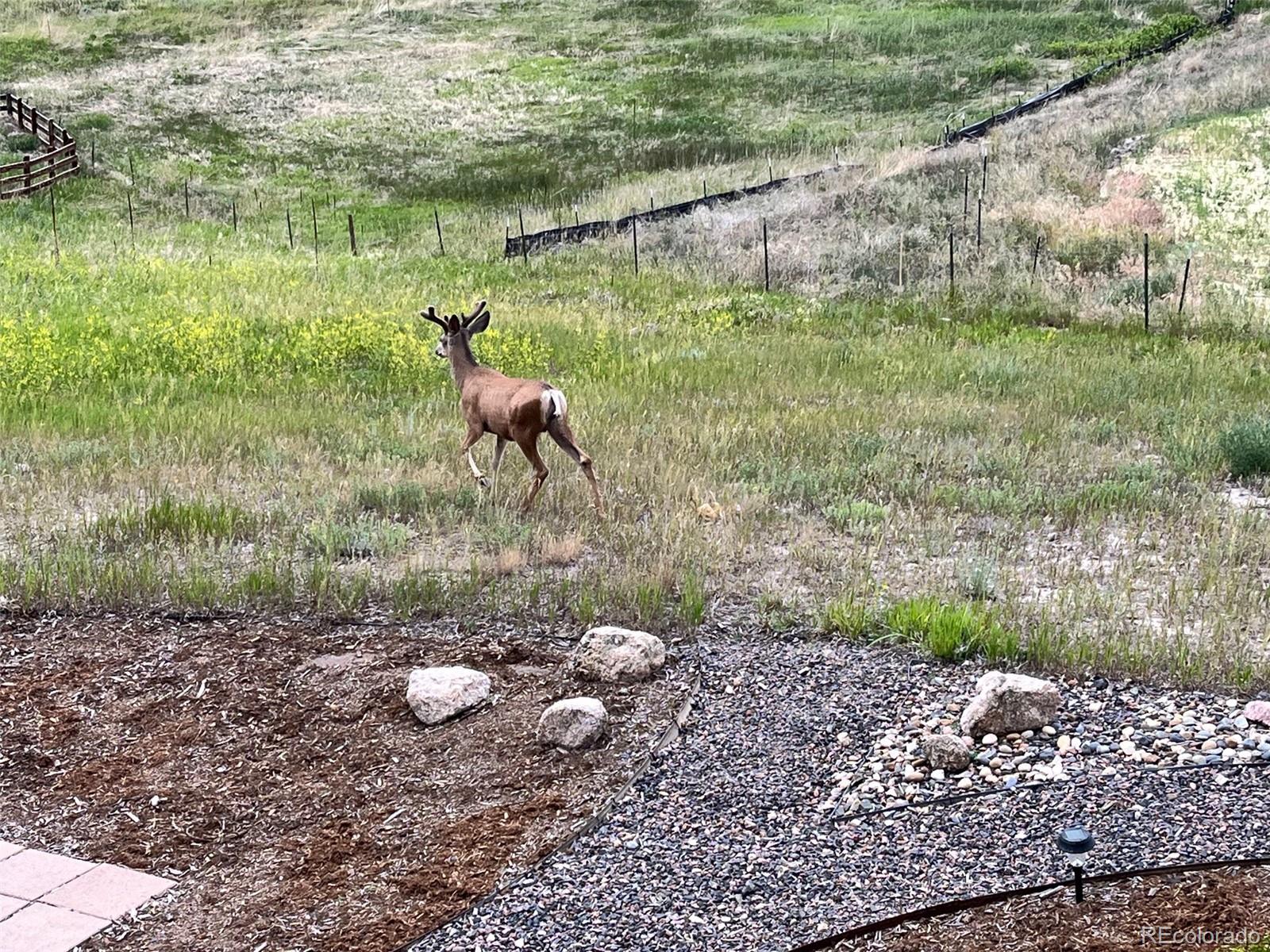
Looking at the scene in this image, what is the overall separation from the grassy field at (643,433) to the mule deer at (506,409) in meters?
0.36

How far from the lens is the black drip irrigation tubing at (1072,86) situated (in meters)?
36.0

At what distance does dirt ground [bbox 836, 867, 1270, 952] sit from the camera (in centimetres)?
412

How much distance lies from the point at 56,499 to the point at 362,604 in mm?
3364

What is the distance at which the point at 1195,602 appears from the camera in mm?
7551

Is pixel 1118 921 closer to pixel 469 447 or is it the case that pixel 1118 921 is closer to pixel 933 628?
pixel 933 628

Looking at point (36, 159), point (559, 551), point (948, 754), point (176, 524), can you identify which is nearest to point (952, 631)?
point (948, 754)

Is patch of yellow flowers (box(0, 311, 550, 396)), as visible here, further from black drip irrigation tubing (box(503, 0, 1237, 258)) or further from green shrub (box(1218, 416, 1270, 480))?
black drip irrigation tubing (box(503, 0, 1237, 258))

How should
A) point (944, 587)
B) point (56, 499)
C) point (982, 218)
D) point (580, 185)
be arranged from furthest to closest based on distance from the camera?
point (580, 185) < point (982, 218) < point (56, 499) < point (944, 587)

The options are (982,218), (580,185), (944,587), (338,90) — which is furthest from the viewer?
(338,90)

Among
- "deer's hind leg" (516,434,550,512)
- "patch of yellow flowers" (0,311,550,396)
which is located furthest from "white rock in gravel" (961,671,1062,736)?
"patch of yellow flowers" (0,311,550,396)

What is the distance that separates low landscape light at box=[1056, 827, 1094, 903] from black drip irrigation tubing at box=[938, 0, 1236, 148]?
104ft

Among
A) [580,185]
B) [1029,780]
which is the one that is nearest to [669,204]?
[580,185]

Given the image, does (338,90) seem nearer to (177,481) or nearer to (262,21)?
(262,21)

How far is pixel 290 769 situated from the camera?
19.7 feet
